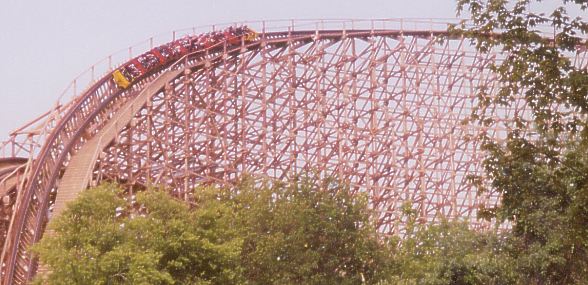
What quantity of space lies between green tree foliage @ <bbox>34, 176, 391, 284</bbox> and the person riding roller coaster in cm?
559

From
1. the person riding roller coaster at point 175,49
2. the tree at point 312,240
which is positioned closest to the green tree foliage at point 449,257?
the tree at point 312,240

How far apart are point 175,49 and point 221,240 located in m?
8.68

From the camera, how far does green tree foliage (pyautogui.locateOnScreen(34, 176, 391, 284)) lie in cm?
1791

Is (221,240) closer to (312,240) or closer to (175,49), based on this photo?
(312,240)

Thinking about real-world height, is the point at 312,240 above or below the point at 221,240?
above

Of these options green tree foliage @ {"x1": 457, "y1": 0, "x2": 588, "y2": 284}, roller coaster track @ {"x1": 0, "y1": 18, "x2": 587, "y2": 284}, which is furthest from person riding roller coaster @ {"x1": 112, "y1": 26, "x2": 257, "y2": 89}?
green tree foliage @ {"x1": 457, "y1": 0, "x2": 588, "y2": 284}

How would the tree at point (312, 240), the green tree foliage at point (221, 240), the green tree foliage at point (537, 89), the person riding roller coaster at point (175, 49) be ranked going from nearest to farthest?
the green tree foliage at point (537, 89) → the green tree foliage at point (221, 240) → the tree at point (312, 240) → the person riding roller coaster at point (175, 49)

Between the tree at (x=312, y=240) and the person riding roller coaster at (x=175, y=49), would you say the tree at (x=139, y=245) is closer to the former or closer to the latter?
the tree at (x=312, y=240)

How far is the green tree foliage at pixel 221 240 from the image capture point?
17.9m

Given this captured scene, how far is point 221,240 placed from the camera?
19.8 metres

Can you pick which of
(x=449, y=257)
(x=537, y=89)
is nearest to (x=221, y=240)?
(x=449, y=257)

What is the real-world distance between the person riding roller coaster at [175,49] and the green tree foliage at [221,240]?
18.3 feet

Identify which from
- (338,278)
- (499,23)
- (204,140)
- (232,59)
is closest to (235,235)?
(338,278)

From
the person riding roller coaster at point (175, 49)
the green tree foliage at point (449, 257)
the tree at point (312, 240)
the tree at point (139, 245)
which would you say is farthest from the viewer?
the person riding roller coaster at point (175, 49)
